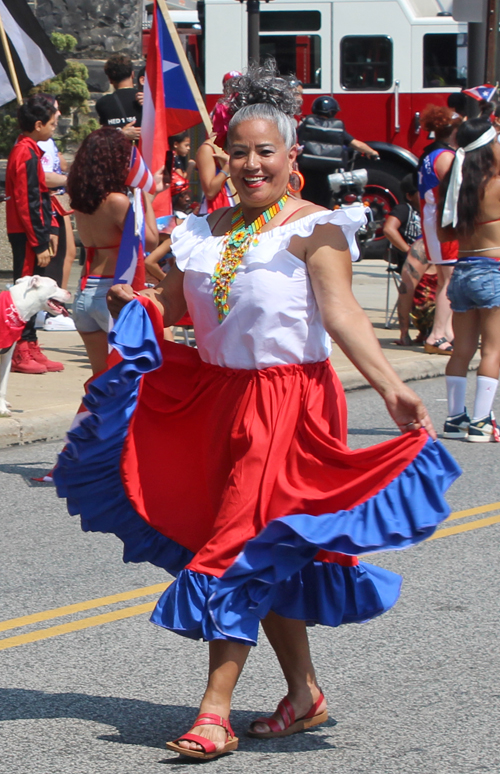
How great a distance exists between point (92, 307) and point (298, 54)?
1164 centimetres

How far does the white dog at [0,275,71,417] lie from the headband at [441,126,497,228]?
101 inches

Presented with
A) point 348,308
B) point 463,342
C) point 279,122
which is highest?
point 279,122

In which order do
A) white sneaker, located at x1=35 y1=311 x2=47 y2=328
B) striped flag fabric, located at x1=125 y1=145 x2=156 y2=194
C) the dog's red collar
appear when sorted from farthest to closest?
white sneaker, located at x1=35 y1=311 x2=47 y2=328, the dog's red collar, striped flag fabric, located at x1=125 y1=145 x2=156 y2=194

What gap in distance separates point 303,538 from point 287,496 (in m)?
0.18

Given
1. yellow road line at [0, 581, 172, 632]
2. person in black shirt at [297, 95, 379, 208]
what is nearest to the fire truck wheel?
person in black shirt at [297, 95, 379, 208]

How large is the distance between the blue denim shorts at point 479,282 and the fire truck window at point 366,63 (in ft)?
33.8

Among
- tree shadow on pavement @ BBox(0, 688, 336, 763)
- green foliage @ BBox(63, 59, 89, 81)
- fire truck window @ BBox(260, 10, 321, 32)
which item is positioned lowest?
tree shadow on pavement @ BBox(0, 688, 336, 763)

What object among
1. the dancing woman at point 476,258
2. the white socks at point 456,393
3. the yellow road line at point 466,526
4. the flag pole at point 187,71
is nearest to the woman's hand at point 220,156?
the flag pole at point 187,71

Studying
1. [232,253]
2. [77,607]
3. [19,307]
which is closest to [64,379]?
[19,307]

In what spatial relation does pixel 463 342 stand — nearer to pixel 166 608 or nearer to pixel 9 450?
pixel 9 450

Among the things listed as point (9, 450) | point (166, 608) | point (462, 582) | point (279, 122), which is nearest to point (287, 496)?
point (166, 608)

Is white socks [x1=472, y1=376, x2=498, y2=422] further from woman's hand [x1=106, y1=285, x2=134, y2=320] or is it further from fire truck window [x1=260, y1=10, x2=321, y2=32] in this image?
fire truck window [x1=260, y1=10, x2=321, y2=32]

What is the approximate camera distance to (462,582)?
4965mm

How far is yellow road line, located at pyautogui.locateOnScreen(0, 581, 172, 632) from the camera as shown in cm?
445
